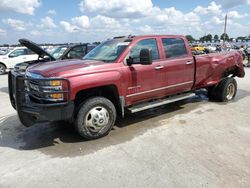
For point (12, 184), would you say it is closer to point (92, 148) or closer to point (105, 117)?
point (92, 148)

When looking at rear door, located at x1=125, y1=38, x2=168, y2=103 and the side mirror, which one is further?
rear door, located at x1=125, y1=38, x2=168, y2=103

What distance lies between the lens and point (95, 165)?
361cm

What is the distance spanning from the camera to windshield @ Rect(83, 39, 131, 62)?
4934mm

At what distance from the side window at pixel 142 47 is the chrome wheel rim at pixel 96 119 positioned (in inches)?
48.9

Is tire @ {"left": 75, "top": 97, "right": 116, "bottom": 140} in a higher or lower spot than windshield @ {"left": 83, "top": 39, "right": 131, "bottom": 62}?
lower

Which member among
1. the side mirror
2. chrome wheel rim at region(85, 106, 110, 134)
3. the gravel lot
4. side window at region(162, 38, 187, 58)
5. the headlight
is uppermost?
side window at region(162, 38, 187, 58)

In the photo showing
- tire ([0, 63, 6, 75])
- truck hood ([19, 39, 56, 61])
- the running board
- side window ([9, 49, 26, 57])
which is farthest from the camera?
side window ([9, 49, 26, 57])

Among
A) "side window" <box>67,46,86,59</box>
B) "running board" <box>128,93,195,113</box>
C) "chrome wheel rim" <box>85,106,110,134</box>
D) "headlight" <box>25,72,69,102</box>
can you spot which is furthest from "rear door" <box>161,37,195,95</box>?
"side window" <box>67,46,86,59</box>

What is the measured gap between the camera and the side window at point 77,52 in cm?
1069

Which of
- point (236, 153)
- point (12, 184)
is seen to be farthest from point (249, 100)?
point (12, 184)

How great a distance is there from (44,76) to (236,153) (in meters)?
3.37

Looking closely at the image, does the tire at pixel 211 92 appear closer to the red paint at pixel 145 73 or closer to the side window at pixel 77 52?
the red paint at pixel 145 73

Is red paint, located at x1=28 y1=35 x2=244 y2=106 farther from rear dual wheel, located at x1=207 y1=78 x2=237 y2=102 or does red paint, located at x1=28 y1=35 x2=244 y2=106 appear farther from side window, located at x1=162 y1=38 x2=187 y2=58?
rear dual wheel, located at x1=207 y1=78 x2=237 y2=102

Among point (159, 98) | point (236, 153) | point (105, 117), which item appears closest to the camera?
point (236, 153)
